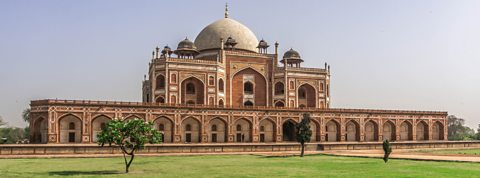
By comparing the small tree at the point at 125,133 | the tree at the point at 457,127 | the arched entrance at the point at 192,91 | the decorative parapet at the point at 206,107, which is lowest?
the tree at the point at 457,127

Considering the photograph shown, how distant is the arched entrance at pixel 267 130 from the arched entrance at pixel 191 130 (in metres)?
5.36

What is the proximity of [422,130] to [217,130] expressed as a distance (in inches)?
807

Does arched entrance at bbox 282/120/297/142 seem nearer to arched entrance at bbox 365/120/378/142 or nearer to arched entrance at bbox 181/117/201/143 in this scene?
arched entrance at bbox 365/120/378/142

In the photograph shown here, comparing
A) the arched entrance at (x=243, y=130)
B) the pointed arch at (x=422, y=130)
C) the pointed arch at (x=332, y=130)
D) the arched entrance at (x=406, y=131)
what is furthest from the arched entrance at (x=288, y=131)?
the pointed arch at (x=422, y=130)

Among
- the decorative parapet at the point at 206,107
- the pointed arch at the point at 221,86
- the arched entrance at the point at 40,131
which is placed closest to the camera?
the decorative parapet at the point at 206,107

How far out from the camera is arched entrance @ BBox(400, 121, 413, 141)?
1918 inches

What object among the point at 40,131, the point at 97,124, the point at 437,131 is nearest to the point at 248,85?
the point at 97,124

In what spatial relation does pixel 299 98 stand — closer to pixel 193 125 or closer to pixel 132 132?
pixel 193 125

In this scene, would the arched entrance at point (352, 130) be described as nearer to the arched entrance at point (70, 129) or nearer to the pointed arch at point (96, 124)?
the pointed arch at point (96, 124)

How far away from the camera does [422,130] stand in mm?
50062

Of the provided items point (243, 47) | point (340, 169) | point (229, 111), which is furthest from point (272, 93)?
point (340, 169)

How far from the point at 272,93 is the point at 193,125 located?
1087 cm

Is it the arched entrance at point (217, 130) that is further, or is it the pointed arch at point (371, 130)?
the pointed arch at point (371, 130)

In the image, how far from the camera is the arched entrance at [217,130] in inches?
1619
